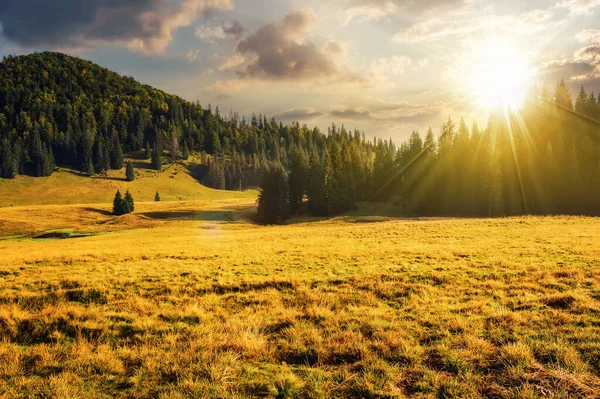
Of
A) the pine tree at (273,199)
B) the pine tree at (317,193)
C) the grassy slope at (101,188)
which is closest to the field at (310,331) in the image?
the pine tree at (317,193)

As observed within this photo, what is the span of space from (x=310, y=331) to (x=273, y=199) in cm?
7513

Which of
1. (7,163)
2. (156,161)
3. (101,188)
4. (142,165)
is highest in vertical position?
(156,161)

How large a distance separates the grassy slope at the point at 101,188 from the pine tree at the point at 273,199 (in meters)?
84.6

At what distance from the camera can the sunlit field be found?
5723 millimetres

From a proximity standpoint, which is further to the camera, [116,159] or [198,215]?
[116,159]

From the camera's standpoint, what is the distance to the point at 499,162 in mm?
73875

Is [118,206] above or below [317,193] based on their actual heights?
below

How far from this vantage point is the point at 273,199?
82.6 meters

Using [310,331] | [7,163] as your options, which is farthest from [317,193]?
[7,163]

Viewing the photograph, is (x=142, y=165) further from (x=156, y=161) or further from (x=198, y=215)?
(x=198, y=215)

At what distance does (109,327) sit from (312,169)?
8094 centimetres

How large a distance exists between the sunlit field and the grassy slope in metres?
144

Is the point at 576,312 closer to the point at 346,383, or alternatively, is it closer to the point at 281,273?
the point at 346,383

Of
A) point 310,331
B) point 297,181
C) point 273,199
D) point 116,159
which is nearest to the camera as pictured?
point 310,331
